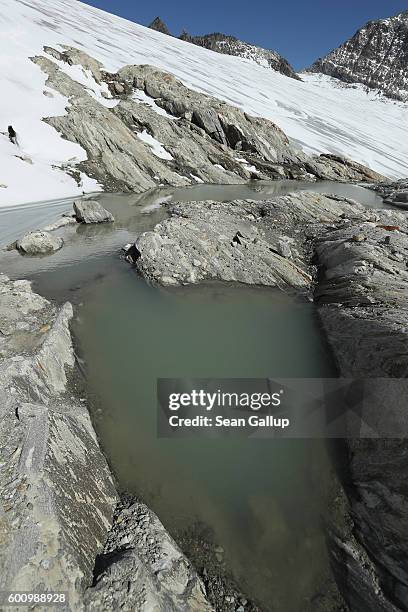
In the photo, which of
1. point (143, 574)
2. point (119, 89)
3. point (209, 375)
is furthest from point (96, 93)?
point (143, 574)

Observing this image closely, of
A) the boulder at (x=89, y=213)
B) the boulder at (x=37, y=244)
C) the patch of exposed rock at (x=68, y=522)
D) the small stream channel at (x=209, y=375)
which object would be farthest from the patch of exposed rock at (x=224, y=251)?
the patch of exposed rock at (x=68, y=522)

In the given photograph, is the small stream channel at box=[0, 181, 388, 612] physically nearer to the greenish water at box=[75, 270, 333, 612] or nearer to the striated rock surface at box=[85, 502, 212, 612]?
the greenish water at box=[75, 270, 333, 612]

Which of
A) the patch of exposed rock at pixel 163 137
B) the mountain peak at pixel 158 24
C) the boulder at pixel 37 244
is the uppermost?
the mountain peak at pixel 158 24

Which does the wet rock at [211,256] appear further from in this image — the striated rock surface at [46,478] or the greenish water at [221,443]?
the striated rock surface at [46,478]

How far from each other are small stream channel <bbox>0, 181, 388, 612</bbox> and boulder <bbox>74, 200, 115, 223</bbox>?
470cm

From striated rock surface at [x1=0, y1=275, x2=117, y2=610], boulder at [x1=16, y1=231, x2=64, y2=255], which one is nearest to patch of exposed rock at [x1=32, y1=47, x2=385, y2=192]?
boulder at [x1=16, y1=231, x2=64, y2=255]

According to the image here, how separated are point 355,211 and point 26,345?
25.1 m

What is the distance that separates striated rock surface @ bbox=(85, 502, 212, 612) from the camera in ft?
15.7

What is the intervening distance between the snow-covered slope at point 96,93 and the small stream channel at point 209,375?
54.5 feet

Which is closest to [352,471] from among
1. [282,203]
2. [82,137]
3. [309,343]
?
[309,343]

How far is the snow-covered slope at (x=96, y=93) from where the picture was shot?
30.7 meters

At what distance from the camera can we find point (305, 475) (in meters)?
7.16

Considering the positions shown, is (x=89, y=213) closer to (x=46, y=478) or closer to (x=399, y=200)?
(x=46, y=478)

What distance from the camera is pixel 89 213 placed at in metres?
22.2
